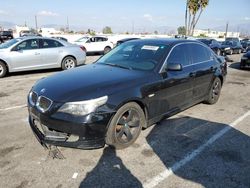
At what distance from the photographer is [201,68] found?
5863 millimetres

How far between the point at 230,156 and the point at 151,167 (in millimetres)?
1254

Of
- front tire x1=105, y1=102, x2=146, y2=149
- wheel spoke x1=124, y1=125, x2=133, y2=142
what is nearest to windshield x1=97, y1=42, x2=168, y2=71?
front tire x1=105, y1=102, x2=146, y2=149

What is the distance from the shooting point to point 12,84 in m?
8.96

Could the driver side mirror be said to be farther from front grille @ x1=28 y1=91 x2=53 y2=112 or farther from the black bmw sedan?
front grille @ x1=28 y1=91 x2=53 y2=112

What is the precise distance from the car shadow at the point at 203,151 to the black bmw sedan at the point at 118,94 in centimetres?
33

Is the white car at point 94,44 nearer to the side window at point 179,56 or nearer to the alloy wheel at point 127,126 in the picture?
the side window at point 179,56

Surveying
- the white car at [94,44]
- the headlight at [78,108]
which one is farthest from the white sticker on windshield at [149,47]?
the white car at [94,44]

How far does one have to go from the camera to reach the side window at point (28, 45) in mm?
10491

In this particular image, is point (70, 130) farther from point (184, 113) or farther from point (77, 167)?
point (184, 113)

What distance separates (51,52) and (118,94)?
7875 millimetres

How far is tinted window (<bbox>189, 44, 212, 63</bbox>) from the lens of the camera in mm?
5766

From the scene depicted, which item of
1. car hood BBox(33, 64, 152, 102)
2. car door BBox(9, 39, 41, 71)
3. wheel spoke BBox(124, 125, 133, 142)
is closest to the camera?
car hood BBox(33, 64, 152, 102)

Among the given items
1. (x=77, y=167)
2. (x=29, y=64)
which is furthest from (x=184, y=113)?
(x=29, y=64)

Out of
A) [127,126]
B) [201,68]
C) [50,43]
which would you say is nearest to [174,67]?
[127,126]
